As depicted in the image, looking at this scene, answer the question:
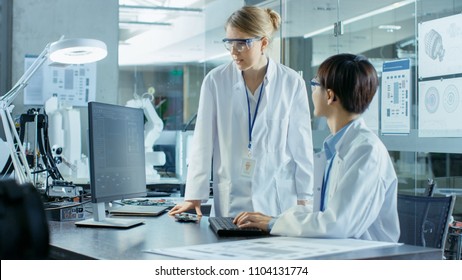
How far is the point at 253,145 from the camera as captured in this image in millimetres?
2729

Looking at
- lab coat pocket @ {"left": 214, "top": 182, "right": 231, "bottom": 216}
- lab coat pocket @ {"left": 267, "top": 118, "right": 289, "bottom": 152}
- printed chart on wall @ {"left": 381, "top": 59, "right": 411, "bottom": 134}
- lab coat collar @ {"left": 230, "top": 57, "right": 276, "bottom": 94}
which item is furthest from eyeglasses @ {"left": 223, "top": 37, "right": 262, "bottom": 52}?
printed chart on wall @ {"left": 381, "top": 59, "right": 411, "bottom": 134}

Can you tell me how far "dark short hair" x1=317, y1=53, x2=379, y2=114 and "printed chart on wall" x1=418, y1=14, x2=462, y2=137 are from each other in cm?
166

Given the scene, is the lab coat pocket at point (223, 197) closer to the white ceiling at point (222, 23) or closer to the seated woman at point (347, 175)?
the seated woman at point (347, 175)

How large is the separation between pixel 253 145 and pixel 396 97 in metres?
1.61

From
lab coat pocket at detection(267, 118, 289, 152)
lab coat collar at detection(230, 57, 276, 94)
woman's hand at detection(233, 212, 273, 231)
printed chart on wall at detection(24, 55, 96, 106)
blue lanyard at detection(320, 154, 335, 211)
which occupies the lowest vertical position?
woman's hand at detection(233, 212, 273, 231)

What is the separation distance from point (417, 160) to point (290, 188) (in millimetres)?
1587

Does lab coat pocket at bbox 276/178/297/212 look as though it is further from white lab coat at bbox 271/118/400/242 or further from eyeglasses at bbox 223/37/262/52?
white lab coat at bbox 271/118/400/242

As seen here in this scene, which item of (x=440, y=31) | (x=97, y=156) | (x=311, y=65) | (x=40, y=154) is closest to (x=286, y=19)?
(x=311, y=65)

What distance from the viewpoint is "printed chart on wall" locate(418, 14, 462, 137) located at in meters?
3.50

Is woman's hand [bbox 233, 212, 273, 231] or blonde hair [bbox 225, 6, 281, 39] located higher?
blonde hair [bbox 225, 6, 281, 39]

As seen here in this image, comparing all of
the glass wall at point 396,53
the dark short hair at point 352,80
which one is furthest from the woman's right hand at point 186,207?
the glass wall at point 396,53

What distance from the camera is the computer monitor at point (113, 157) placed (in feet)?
7.22

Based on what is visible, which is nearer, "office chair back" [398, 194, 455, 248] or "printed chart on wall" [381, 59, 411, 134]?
"office chair back" [398, 194, 455, 248]

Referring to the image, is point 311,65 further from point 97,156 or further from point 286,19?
point 97,156
